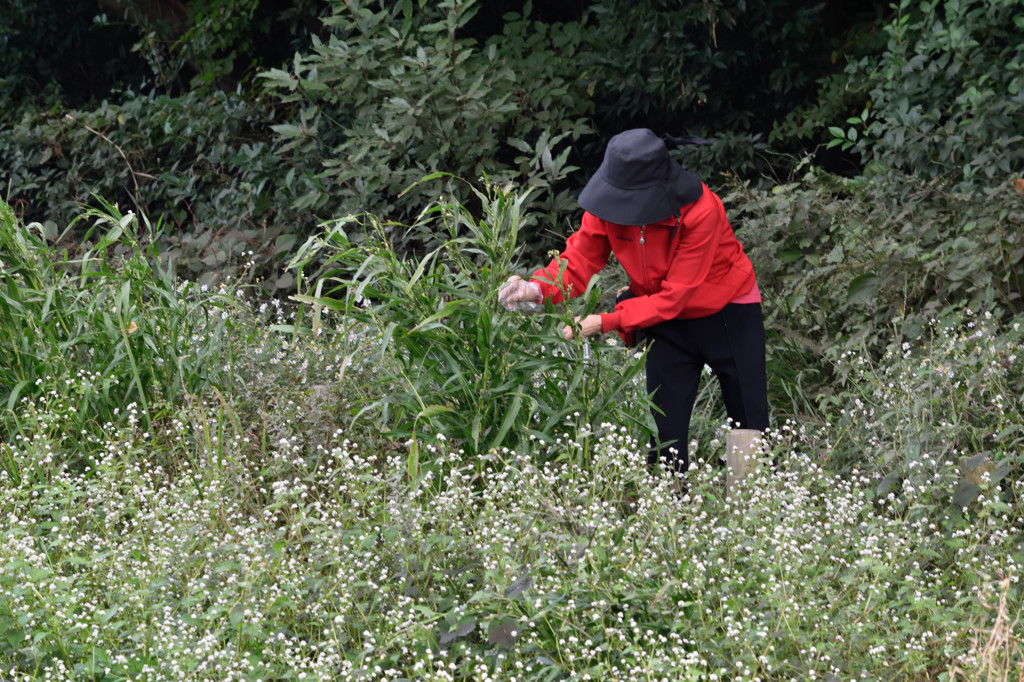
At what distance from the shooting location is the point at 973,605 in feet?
10.3

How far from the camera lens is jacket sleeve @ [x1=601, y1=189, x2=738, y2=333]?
411cm

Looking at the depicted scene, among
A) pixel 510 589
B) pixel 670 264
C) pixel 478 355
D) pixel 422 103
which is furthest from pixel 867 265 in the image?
pixel 510 589

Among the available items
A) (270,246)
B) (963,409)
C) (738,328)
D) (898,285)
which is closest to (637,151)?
(738,328)

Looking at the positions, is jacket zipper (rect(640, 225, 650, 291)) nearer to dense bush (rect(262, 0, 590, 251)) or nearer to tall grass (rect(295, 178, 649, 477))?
tall grass (rect(295, 178, 649, 477))

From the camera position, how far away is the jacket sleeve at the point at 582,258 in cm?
438

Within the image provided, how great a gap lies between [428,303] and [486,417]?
1.53 feet

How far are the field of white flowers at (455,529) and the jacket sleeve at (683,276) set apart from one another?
222 mm

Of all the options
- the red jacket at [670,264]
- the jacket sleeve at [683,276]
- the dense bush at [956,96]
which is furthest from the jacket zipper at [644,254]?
the dense bush at [956,96]

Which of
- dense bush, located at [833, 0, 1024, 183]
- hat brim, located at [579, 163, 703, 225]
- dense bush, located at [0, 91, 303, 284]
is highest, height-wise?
hat brim, located at [579, 163, 703, 225]

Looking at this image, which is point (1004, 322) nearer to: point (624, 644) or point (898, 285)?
point (898, 285)

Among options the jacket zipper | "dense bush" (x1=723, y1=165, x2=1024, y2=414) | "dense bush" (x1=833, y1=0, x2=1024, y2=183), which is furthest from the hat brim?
"dense bush" (x1=833, y1=0, x2=1024, y2=183)

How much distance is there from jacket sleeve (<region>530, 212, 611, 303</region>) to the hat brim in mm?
223

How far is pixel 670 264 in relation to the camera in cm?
424

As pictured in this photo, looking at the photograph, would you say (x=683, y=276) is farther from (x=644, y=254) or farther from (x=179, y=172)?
(x=179, y=172)
